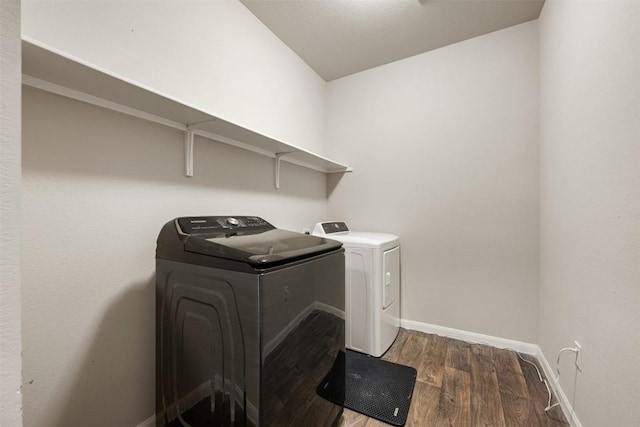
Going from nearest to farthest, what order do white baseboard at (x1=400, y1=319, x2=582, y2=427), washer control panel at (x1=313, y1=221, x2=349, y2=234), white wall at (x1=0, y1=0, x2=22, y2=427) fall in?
1. white wall at (x1=0, y1=0, x2=22, y2=427)
2. white baseboard at (x1=400, y1=319, x2=582, y2=427)
3. washer control panel at (x1=313, y1=221, x2=349, y2=234)

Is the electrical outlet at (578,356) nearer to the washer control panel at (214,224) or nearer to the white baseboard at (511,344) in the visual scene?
the white baseboard at (511,344)

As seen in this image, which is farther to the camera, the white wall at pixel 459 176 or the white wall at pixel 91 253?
the white wall at pixel 459 176

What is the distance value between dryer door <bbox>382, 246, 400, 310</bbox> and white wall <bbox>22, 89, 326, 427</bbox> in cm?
144

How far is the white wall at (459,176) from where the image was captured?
2.02 metres

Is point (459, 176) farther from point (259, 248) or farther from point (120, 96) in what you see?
point (120, 96)

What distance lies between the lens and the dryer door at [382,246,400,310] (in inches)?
79.2

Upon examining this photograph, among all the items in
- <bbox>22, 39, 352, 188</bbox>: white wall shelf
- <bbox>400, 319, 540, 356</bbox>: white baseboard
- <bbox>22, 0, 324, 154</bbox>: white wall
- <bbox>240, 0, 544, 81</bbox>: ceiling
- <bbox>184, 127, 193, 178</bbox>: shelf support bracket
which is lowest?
<bbox>400, 319, 540, 356</bbox>: white baseboard

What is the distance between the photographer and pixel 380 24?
2.05 meters

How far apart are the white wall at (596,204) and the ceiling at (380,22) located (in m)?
0.39

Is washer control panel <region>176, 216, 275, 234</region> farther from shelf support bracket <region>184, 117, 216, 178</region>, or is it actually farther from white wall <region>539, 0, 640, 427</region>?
white wall <region>539, 0, 640, 427</region>

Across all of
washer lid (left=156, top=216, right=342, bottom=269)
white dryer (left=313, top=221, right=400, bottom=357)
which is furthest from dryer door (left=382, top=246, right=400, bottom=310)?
washer lid (left=156, top=216, right=342, bottom=269)

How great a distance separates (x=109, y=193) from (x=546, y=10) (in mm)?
2896

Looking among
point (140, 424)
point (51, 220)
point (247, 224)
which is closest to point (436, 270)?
point (247, 224)

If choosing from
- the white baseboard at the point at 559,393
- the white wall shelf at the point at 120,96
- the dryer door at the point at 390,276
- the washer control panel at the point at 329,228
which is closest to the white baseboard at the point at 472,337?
the white baseboard at the point at 559,393
